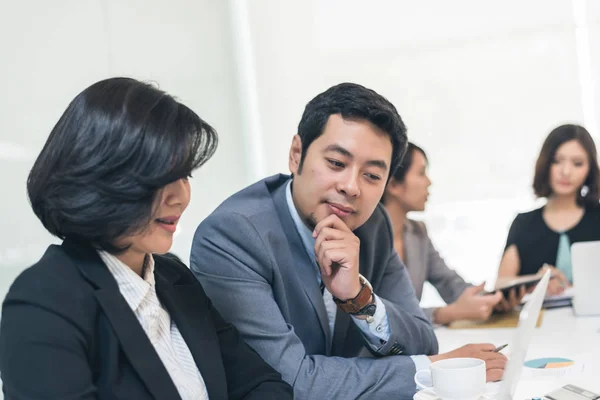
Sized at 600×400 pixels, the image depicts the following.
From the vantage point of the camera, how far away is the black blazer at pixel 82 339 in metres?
0.99

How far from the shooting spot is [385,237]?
1992mm

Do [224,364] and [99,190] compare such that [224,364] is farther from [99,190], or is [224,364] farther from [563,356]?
[563,356]

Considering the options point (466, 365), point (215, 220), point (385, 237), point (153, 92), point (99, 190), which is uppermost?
point (153, 92)

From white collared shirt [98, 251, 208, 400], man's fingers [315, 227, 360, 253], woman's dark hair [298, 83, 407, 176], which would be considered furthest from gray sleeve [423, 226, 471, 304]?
white collared shirt [98, 251, 208, 400]

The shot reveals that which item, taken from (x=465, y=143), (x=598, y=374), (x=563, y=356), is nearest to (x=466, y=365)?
(x=598, y=374)

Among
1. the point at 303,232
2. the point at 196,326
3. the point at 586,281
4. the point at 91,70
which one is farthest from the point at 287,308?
the point at 91,70

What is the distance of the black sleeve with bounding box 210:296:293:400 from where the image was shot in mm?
1375

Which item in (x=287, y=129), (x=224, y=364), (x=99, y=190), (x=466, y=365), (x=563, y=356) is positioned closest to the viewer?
(x=99, y=190)

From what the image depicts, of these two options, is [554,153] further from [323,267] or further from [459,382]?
[459,382]

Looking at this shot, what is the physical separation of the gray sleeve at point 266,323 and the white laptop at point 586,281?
3.69ft

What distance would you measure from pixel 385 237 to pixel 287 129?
3.50 meters

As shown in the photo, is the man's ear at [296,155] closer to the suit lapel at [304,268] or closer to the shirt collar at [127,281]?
the suit lapel at [304,268]

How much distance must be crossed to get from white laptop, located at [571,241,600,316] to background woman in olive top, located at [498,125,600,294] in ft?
3.47

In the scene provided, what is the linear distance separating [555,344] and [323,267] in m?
0.82
